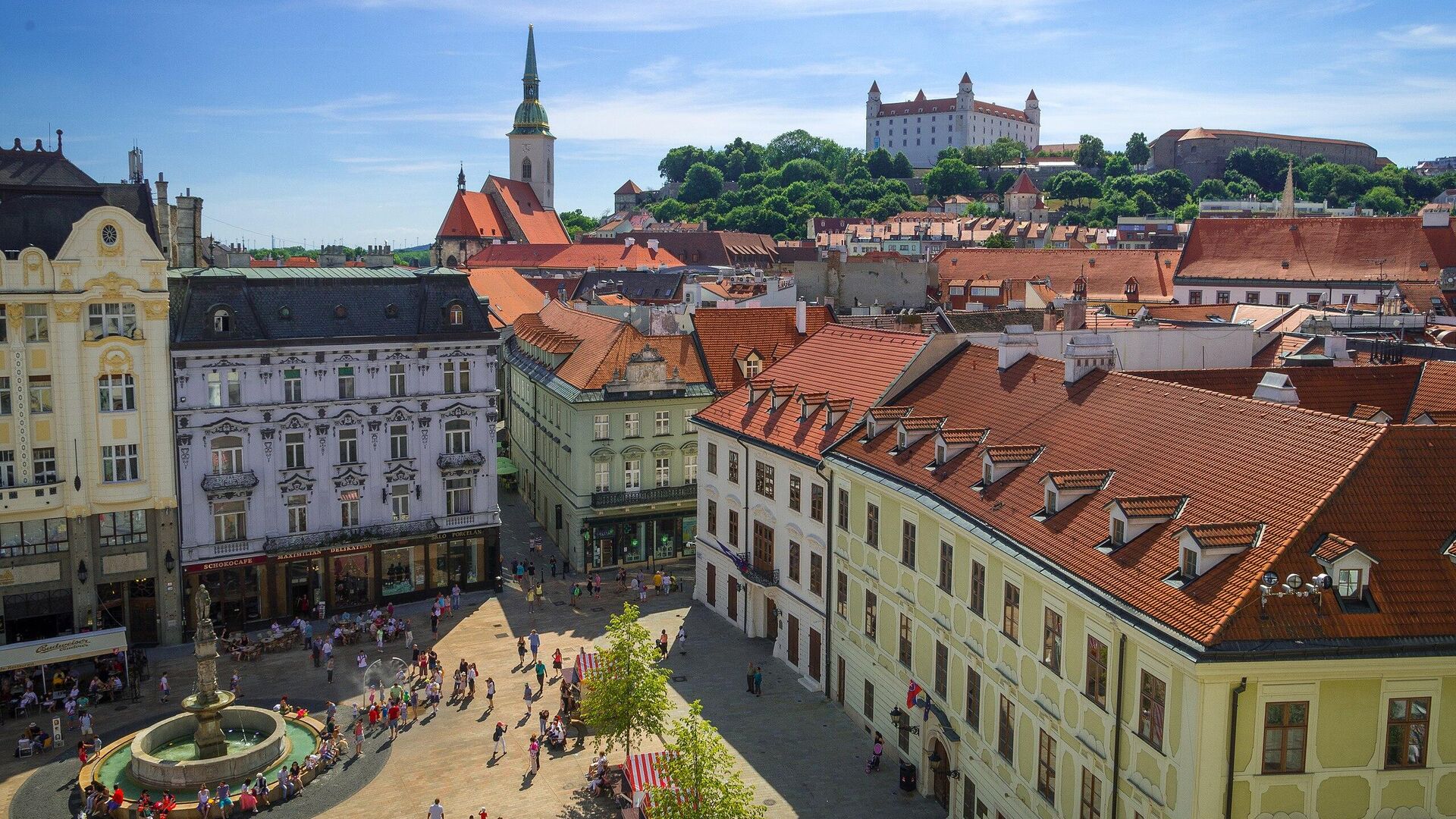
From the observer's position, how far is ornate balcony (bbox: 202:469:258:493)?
157 ft

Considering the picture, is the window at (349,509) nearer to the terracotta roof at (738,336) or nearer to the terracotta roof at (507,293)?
the terracotta roof at (738,336)

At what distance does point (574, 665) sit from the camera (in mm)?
42719

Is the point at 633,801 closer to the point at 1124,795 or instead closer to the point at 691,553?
the point at 1124,795

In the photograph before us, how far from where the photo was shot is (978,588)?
101ft

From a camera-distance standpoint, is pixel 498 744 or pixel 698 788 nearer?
pixel 698 788

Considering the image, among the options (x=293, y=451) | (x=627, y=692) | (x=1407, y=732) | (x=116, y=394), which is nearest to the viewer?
(x=1407, y=732)

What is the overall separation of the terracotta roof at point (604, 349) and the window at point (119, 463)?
18827 mm

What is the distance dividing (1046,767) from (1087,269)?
287 feet

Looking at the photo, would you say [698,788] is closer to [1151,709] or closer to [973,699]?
[973,699]

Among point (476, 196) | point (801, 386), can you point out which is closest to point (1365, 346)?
point (801, 386)

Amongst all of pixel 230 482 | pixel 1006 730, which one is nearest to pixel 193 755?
pixel 230 482

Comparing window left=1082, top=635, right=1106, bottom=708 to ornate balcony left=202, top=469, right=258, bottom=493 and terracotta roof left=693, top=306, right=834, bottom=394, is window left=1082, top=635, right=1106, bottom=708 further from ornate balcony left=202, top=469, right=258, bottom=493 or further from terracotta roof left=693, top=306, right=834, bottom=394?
ornate balcony left=202, top=469, right=258, bottom=493

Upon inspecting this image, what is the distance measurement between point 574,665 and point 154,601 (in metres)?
17.3

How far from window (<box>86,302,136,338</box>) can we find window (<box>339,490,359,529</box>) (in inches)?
406
